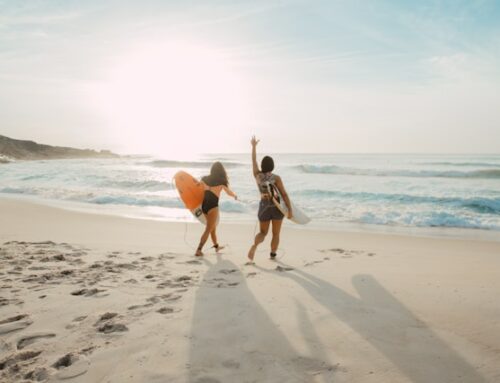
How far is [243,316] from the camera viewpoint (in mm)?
3535

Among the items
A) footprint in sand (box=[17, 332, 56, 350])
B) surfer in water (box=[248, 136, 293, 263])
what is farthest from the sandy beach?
surfer in water (box=[248, 136, 293, 263])

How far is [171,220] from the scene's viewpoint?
11.1m

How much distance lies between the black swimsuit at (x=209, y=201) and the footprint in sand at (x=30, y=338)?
3915 millimetres

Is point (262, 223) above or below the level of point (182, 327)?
above

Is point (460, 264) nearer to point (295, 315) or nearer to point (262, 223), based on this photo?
point (262, 223)

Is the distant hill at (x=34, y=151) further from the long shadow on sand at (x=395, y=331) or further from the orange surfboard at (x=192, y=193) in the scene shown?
the long shadow on sand at (x=395, y=331)

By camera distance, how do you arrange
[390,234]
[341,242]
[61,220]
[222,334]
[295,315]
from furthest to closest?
[61,220] < [390,234] < [341,242] < [295,315] < [222,334]

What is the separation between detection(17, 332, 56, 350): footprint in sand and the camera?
2.96 m

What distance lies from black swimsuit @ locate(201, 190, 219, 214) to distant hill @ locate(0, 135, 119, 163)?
71.6 m

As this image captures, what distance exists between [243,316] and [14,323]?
2.10m

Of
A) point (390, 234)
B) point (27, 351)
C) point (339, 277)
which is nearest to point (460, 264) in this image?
point (339, 277)

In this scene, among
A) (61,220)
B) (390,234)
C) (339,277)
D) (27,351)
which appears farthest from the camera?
(61,220)

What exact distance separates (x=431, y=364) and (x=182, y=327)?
80.6 inches

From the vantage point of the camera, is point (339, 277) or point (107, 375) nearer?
point (107, 375)
